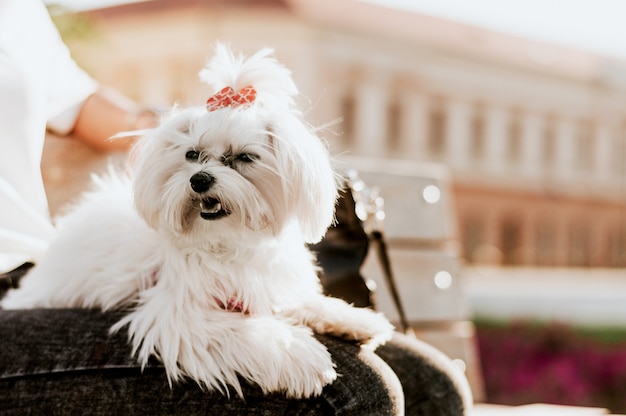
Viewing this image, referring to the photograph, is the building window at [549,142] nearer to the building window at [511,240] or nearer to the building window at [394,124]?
the building window at [511,240]

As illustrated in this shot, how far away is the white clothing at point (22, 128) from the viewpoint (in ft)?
6.84

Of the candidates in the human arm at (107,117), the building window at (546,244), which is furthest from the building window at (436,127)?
the human arm at (107,117)

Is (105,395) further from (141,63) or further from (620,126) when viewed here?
(620,126)

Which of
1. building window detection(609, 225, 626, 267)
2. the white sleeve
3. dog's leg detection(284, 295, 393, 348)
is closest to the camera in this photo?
dog's leg detection(284, 295, 393, 348)

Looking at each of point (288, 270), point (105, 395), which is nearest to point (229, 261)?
point (288, 270)

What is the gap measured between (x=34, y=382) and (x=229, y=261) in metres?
0.48

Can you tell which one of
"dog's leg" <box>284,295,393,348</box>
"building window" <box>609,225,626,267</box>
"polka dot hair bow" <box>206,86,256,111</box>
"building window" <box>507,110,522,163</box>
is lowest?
"building window" <box>609,225,626,267</box>

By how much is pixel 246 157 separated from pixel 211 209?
0.46 feet

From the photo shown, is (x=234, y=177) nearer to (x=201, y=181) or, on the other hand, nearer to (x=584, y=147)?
(x=201, y=181)

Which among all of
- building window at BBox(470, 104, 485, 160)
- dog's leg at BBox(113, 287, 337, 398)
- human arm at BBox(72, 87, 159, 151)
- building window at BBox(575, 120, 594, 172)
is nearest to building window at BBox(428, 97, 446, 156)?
building window at BBox(470, 104, 485, 160)

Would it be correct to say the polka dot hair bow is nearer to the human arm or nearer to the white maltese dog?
the white maltese dog

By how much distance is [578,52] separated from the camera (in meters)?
30.6

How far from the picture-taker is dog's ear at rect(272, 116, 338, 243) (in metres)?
1.69

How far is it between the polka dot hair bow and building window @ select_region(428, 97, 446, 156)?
27.4 metres
